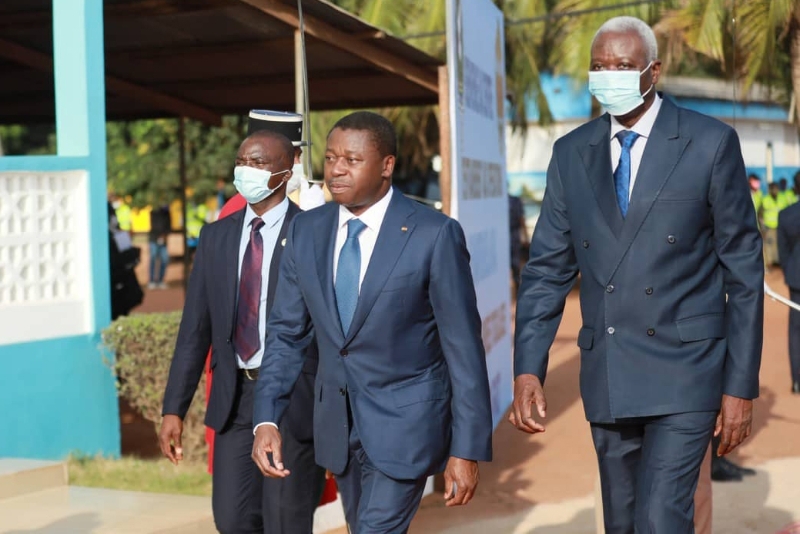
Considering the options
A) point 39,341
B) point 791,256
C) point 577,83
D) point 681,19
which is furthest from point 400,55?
point 577,83

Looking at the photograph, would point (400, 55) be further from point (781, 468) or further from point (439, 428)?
point (439, 428)

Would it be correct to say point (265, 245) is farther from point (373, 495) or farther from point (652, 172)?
point (652, 172)

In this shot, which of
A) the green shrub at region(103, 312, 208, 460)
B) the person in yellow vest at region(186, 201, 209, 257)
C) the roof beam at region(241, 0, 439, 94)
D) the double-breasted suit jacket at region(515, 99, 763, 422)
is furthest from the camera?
the person in yellow vest at region(186, 201, 209, 257)

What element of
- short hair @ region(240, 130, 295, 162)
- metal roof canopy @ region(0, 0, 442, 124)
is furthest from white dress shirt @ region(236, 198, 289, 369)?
metal roof canopy @ region(0, 0, 442, 124)

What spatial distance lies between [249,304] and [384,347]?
3.72 feet

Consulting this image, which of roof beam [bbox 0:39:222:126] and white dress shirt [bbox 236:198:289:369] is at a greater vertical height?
roof beam [bbox 0:39:222:126]

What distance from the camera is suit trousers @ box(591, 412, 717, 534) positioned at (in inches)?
152

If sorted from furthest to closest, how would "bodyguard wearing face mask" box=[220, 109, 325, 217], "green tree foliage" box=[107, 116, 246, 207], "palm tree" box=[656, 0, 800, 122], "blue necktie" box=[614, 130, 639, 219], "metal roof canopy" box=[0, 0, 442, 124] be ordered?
"green tree foliage" box=[107, 116, 246, 207], "palm tree" box=[656, 0, 800, 122], "metal roof canopy" box=[0, 0, 442, 124], "bodyguard wearing face mask" box=[220, 109, 325, 217], "blue necktie" box=[614, 130, 639, 219]

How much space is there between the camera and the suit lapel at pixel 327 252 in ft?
12.9

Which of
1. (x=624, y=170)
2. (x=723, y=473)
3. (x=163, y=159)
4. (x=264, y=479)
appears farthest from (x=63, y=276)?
(x=163, y=159)

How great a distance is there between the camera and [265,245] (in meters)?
4.95

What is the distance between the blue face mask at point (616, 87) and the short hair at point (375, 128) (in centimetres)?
64

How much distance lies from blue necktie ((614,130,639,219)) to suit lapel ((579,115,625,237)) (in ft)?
0.07

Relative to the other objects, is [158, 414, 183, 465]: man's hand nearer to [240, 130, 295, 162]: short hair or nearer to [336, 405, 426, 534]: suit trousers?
[336, 405, 426, 534]: suit trousers
